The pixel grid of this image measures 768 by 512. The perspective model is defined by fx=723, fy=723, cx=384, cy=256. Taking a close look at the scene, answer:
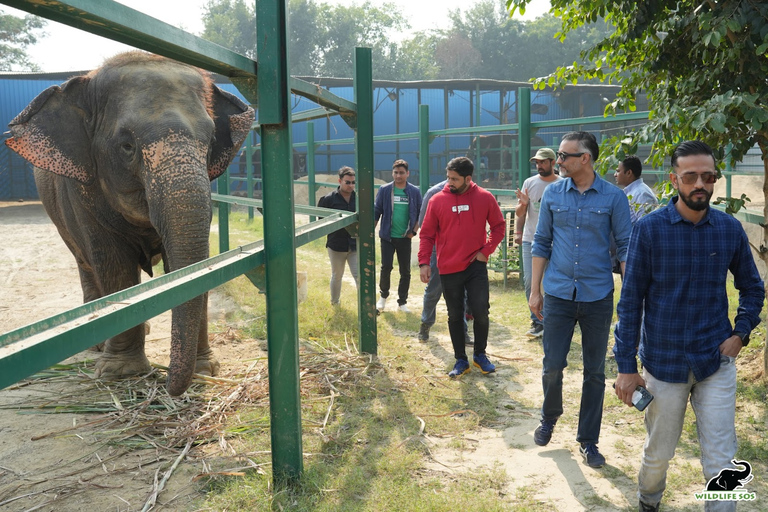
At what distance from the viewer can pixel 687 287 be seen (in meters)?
3.07

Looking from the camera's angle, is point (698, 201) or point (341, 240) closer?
point (698, 201)

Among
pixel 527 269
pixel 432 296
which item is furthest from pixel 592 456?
pixel 527 269

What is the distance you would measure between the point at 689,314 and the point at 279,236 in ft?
6.15

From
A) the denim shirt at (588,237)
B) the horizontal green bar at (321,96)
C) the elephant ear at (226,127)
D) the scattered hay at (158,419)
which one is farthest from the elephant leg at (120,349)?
the denim shirt at (588,237)

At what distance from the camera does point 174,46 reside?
8.34 ft

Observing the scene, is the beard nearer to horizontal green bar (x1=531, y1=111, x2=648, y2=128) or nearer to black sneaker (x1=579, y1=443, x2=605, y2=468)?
black sneaker (x1=579, y1=443, x2=605, y2=468)

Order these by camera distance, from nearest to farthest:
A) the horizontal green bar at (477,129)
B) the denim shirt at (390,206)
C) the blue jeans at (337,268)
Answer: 1. the denim shirt at (390,206)
2. the blue jeans at (337,268)
3. the horizontal green bar at (477,129)

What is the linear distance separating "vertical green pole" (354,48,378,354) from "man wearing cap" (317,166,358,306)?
2101 mm

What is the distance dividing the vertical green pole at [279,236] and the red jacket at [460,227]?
245 cm

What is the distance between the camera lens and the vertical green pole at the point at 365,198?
6.03 meters

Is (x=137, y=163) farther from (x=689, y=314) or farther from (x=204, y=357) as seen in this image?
(x=689, y=314)

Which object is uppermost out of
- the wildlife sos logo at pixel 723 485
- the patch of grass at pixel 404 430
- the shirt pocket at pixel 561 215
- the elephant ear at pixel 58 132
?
the elephant ear at pixel 58 132

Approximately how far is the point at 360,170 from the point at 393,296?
11.7 feet

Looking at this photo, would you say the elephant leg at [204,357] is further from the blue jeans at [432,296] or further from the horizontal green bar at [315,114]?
the blue jeans at [432,296]
